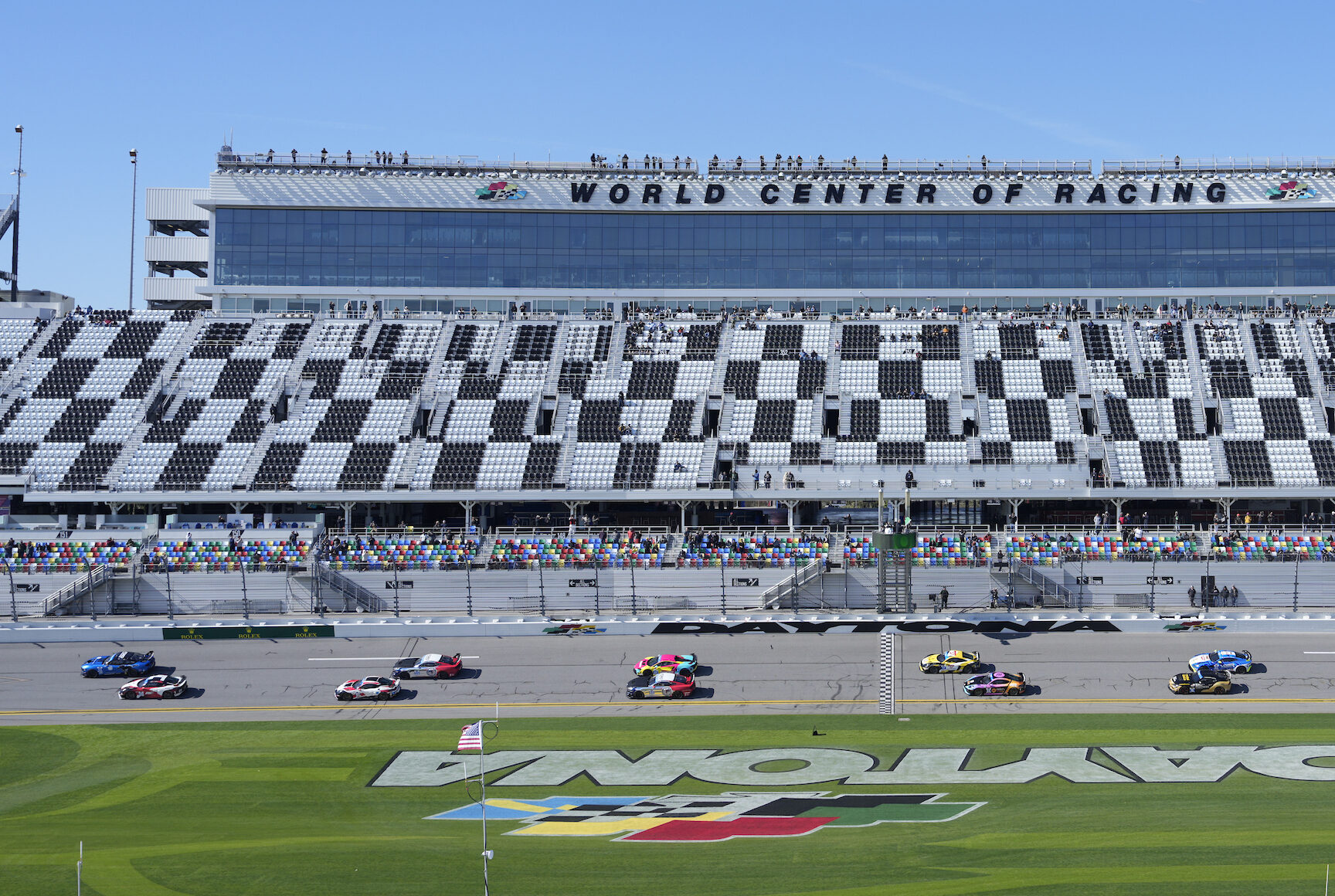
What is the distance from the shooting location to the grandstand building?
73.9 metres

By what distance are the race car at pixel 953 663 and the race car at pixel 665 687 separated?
10.2 m

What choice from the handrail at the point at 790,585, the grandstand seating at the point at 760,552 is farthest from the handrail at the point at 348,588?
the handrail at the point at 790,585

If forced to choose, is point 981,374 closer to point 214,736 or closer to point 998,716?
point 998,716

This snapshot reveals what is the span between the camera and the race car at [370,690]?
169ft

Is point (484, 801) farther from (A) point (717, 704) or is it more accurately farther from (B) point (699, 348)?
(B) point (699, 348)

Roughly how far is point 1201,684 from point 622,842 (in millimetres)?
27568

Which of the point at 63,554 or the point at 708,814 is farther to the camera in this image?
the point at 63,554

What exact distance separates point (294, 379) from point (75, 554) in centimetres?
1997

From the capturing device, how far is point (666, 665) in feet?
Answer: 174

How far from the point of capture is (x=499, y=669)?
55031 millimetres

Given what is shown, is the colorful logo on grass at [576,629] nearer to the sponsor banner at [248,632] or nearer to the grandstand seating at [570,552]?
the grandstand seating at [570,552]

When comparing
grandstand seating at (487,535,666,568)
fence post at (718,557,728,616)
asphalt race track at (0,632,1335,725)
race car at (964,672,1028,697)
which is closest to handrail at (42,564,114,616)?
asphalt race track at (0,632,1335,725)

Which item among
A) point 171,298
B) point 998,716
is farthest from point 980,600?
point 171,298

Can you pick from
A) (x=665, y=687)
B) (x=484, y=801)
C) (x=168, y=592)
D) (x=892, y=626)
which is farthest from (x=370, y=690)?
(x=892, y=626)
